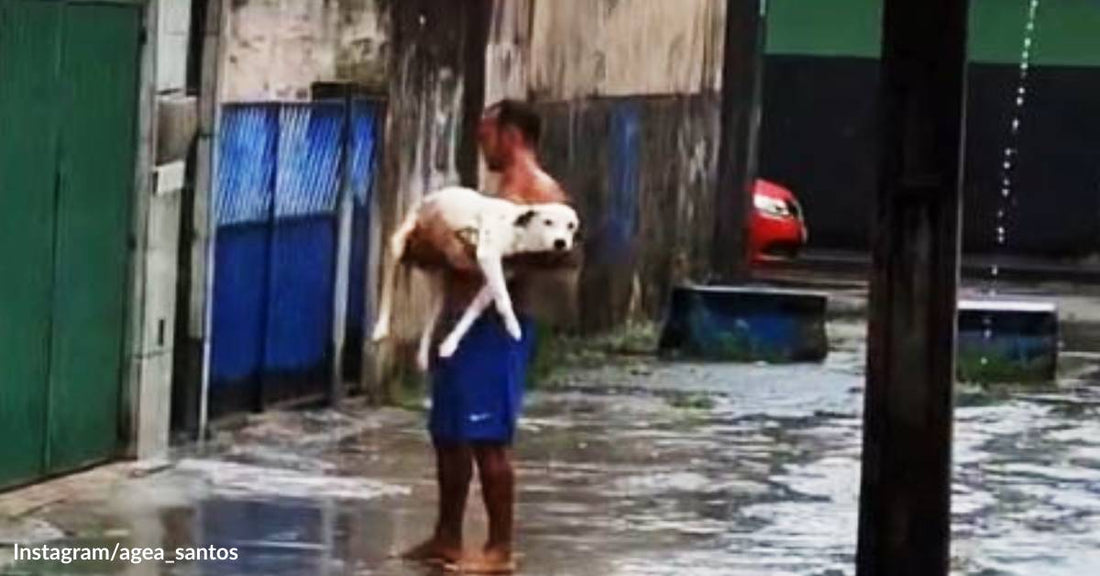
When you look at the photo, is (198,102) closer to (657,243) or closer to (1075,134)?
(657,243)

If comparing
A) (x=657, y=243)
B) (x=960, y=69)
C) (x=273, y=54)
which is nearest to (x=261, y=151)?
(x=273, y=54)

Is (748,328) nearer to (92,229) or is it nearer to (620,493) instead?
(620,493)

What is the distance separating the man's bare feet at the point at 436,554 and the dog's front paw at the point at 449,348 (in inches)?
34.5

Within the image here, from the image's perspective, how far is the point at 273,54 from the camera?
15.8 metres

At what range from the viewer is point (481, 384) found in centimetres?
1113

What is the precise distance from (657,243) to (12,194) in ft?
42.2

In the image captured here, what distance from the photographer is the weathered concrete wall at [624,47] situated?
21422 mm

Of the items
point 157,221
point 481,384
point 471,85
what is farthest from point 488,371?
point 471,85

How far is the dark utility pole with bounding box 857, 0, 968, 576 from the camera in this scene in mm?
8695

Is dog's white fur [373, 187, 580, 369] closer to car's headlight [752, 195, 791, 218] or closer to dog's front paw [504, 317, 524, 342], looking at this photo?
dog's front paw [504, 317, 524, 342]

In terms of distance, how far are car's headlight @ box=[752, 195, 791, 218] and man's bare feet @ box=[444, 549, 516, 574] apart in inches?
789

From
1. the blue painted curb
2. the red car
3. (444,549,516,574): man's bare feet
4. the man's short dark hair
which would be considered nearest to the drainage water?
the red car

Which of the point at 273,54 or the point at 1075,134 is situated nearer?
the point at 273,54

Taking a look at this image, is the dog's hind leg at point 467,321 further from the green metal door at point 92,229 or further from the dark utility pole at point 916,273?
the green metal door at point 92,229
